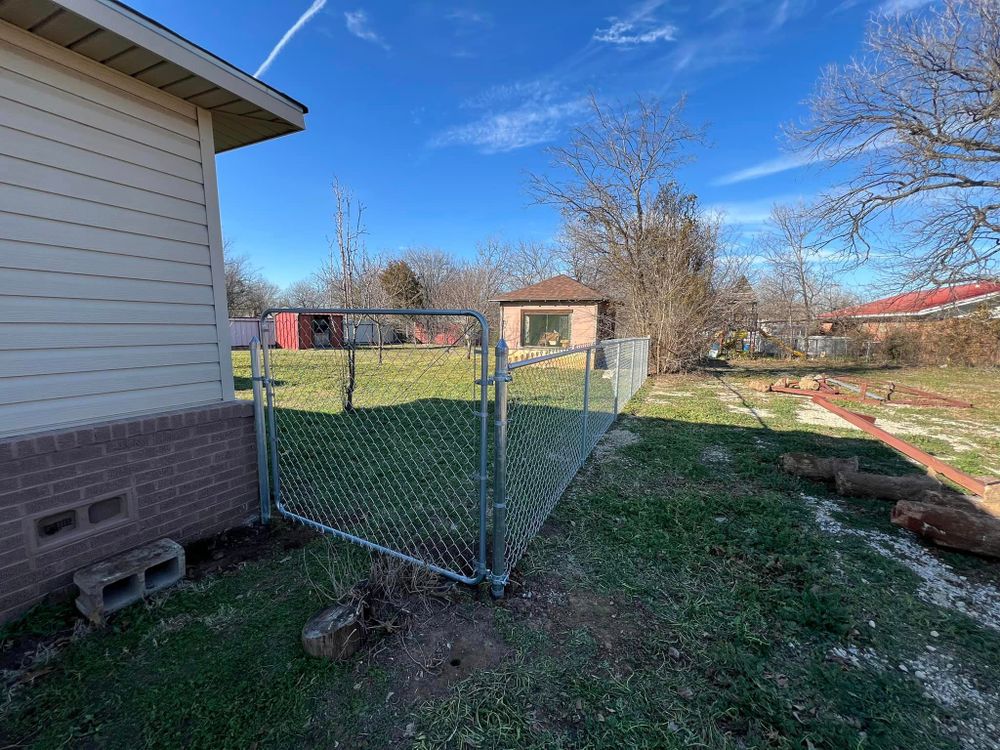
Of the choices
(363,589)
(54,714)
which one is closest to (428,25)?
(363,589)

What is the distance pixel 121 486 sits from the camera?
228 centimetres

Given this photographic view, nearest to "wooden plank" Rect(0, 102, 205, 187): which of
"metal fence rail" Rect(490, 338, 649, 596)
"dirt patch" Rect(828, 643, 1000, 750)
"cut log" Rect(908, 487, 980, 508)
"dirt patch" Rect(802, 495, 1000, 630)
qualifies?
"metal fence rail" Rect(490, 338, 649, 596)

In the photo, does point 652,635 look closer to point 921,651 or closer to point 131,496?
point 921,651

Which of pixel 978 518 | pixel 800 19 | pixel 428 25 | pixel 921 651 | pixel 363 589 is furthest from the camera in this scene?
pixel 800 19

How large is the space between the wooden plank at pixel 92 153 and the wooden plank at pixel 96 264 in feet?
1.31

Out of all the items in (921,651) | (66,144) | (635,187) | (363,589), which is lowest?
(921,651)

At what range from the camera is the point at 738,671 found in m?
1.77

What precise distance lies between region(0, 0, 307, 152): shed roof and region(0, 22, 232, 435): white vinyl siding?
105 mm

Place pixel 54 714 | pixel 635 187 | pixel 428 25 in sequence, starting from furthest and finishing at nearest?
pixel 635 187
pixel 428 25
pixel 54 714

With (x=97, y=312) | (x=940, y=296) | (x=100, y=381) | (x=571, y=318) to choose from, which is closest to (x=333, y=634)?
(x=100, y=381)

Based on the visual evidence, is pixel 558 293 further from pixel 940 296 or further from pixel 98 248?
pixel 98 248

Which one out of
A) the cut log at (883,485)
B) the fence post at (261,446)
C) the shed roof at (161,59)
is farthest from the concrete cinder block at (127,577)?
the cut log at (883,485)

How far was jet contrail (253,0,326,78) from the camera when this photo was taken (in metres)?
4.53

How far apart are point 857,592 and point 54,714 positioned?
12.0 ft
